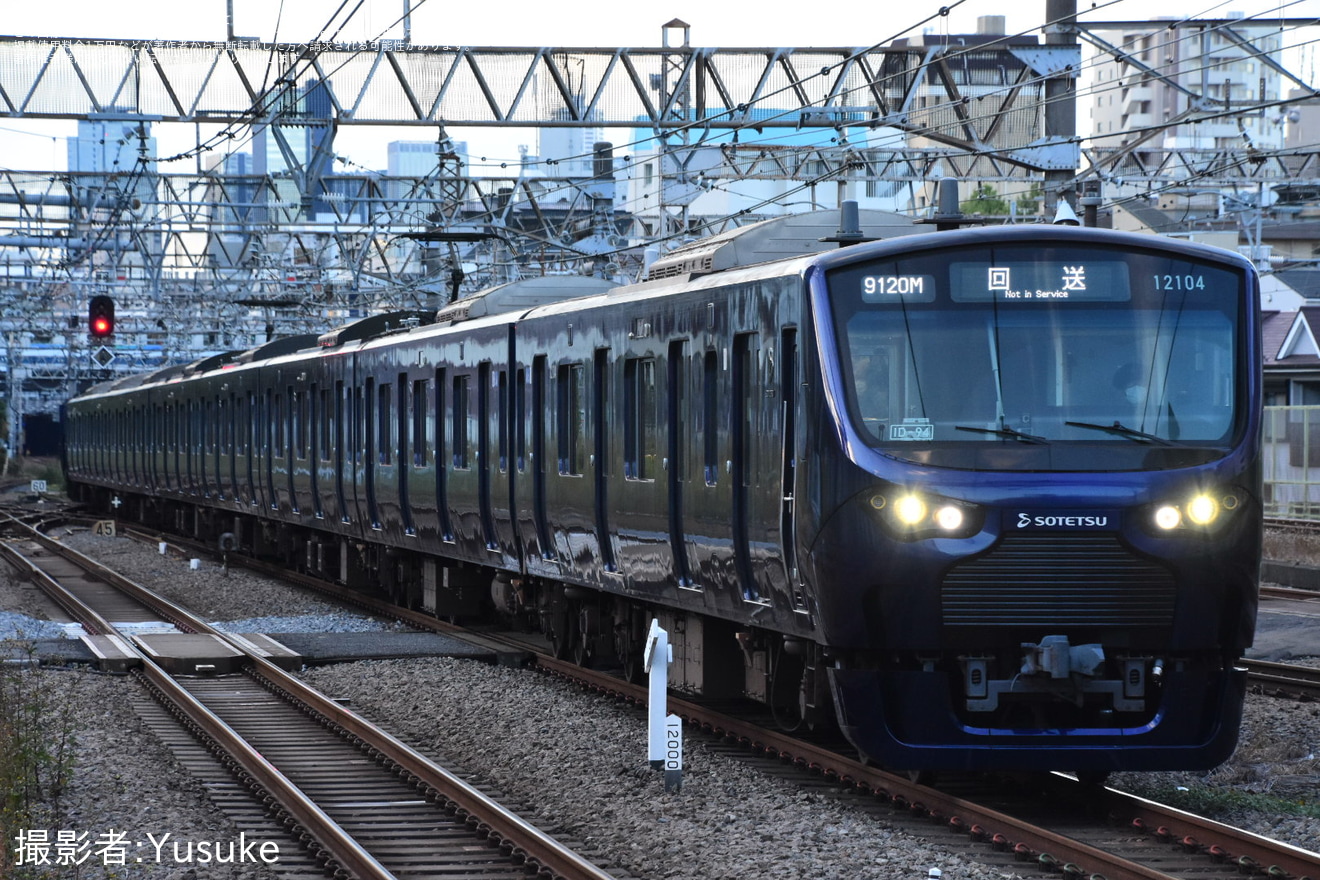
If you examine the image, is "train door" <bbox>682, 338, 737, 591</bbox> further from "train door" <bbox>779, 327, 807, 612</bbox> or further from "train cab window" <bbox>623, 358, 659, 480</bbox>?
"train door" <bbox>779, 327, 807, 612</bbox>

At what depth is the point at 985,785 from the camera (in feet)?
31.8

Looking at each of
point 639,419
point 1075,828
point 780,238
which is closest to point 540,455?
point 639,419

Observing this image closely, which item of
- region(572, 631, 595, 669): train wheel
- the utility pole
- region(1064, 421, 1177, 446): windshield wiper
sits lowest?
region(572, 631, 595, 669): train wheel

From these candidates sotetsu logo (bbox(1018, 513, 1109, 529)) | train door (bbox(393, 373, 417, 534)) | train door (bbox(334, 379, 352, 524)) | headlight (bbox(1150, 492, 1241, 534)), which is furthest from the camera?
train door (bbox(334, 379, 352, 524))

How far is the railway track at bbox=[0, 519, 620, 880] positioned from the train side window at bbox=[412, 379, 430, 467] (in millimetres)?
2912

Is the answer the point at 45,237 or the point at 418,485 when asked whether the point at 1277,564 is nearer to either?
the point at 418,485

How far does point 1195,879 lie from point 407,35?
16028 millimetres

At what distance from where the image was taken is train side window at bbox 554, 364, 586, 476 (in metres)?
13.5

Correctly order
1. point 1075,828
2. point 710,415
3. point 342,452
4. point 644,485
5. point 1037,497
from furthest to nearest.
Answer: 1. point 342,452
2. point 644,485
3. point 710,415
4. point 1037,497
5. point 1075,828

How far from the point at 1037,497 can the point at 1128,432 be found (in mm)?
608

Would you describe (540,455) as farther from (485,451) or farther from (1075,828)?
(1075,828)

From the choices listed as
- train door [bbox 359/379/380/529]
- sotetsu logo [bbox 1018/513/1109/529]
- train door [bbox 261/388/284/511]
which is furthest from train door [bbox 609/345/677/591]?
train door [bbox 261/388/284/511]

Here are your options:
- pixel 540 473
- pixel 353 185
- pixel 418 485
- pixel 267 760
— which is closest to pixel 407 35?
pixel 418 485

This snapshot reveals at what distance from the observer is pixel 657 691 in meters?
10.1
